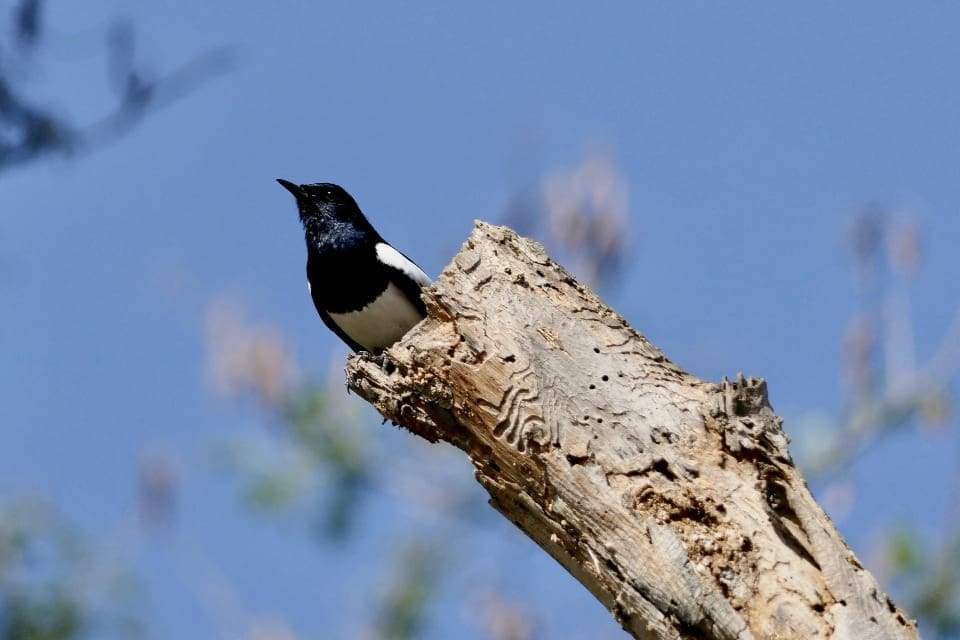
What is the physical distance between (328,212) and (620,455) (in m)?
3.37

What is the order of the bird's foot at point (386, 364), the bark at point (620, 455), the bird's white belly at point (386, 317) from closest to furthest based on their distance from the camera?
the bark at point (620, 455)
the bird's foot at point (386, 364)
the bird's white belly at point (386, 317)

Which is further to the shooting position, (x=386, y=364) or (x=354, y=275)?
(x=354, y=275)

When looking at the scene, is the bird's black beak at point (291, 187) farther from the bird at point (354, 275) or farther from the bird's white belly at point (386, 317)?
the bird's white belly at point (386, 317)

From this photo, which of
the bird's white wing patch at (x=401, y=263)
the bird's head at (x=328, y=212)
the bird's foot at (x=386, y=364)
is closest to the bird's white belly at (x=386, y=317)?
the bird's white wing patch at (x=401, y=263)

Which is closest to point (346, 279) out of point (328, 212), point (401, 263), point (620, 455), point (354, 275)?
point (354, 275)

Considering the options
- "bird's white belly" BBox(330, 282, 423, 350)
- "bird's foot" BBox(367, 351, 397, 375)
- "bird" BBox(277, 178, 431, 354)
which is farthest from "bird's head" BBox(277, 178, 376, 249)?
"bird's foot" BBox(367, 351, 397, 375)

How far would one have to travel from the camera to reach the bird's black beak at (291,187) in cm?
714

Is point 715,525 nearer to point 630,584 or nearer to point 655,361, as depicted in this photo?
point 630,584

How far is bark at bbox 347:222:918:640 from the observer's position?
142 inches

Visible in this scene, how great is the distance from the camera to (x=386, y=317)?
20.0 feet

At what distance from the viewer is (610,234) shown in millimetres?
8945

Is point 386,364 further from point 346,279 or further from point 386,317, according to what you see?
point 346,279

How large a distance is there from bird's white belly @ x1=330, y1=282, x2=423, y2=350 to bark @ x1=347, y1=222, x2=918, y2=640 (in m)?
1.50

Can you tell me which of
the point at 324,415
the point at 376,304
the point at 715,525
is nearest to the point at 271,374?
the point at 324,415
